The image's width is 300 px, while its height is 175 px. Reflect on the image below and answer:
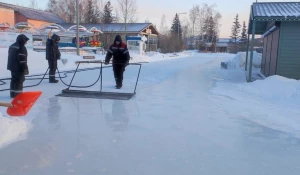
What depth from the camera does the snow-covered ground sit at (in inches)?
148

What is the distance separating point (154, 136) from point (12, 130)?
2.35 m

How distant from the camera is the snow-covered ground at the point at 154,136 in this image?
12.4 feet

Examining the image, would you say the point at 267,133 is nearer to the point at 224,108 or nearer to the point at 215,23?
the point at 224,108

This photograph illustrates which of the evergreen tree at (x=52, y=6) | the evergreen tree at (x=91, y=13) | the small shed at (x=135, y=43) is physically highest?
the evergreen tree at (x=52, y=6)

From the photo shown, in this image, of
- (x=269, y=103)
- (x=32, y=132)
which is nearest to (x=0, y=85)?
(x=32, y=132)

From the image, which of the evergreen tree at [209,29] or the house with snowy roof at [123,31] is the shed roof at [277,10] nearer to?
the house with snowy roof at [123,31]

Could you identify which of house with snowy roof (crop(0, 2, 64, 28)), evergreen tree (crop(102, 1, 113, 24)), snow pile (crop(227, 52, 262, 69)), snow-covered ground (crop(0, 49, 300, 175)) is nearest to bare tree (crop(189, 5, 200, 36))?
evergreen tree (crop(102, 1, 113, 24))

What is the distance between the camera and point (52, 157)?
12.9 ft

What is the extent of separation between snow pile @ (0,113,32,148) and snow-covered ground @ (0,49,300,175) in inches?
0.6

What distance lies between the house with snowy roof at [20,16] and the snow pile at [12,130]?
39.4 m

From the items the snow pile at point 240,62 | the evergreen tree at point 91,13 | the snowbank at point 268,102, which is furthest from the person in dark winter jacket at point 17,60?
the evergreen tree at point 91,13

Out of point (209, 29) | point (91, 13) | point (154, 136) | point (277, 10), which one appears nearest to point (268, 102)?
point (154, 136)

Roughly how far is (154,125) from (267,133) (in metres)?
2.06

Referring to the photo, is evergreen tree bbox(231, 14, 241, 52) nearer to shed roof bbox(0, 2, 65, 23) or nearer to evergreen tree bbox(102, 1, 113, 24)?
evergreen tree bbox(102, 1, 113, 24)
